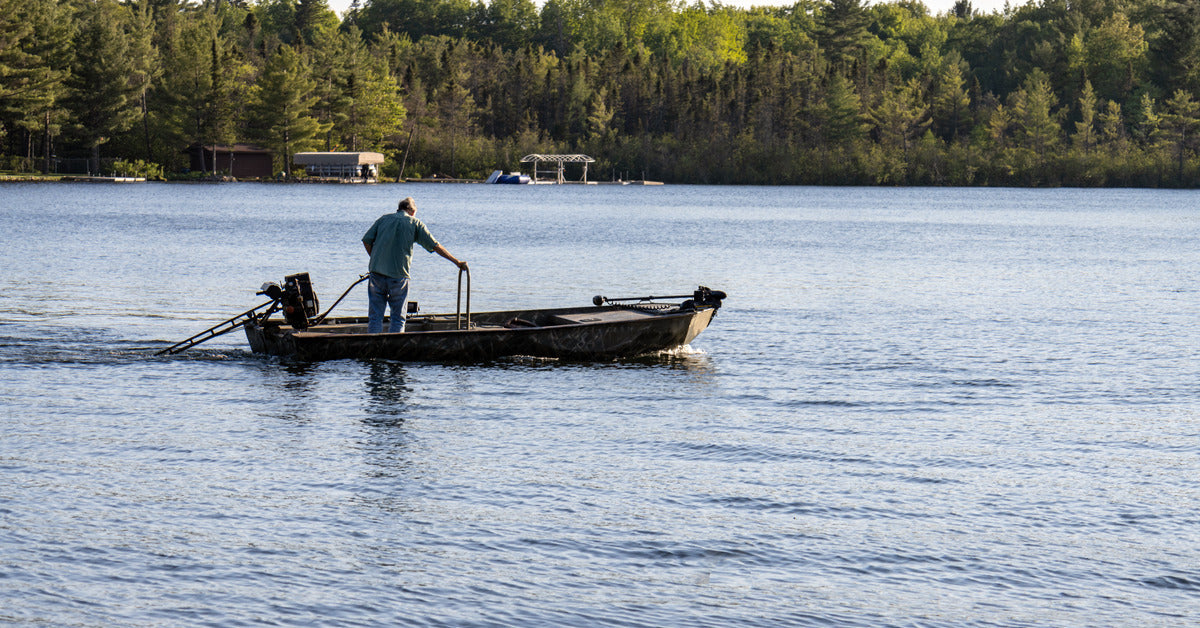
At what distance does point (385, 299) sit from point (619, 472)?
8.29 metres

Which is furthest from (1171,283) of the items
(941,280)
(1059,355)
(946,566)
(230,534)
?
(230,534)

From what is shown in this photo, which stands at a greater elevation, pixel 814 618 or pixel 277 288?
pixel 277 288

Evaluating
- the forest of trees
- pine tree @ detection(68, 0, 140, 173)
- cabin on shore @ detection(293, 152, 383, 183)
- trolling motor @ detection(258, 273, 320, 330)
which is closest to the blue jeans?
trolling motor @ detection(258, 273, 320, 330)

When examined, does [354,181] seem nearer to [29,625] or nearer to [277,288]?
[277,288]

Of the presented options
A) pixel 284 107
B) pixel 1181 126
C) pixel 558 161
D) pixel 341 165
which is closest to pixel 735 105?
pixel 558 161

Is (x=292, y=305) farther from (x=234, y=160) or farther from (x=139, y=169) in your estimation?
→ (x=234, y=160)

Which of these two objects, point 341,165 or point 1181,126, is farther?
point 1181,126

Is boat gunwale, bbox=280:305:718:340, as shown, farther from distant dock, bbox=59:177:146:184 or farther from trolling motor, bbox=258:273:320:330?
distant dock, bbox=59:177:146:184

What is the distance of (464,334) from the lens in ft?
72.6

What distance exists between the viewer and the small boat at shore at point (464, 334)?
71.1 ft

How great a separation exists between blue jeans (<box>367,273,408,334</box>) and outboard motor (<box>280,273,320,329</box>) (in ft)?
3.53

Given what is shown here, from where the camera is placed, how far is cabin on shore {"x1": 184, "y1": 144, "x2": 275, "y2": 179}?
133 meters

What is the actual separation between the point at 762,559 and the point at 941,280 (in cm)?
3300

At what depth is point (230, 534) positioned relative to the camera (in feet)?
39.8
